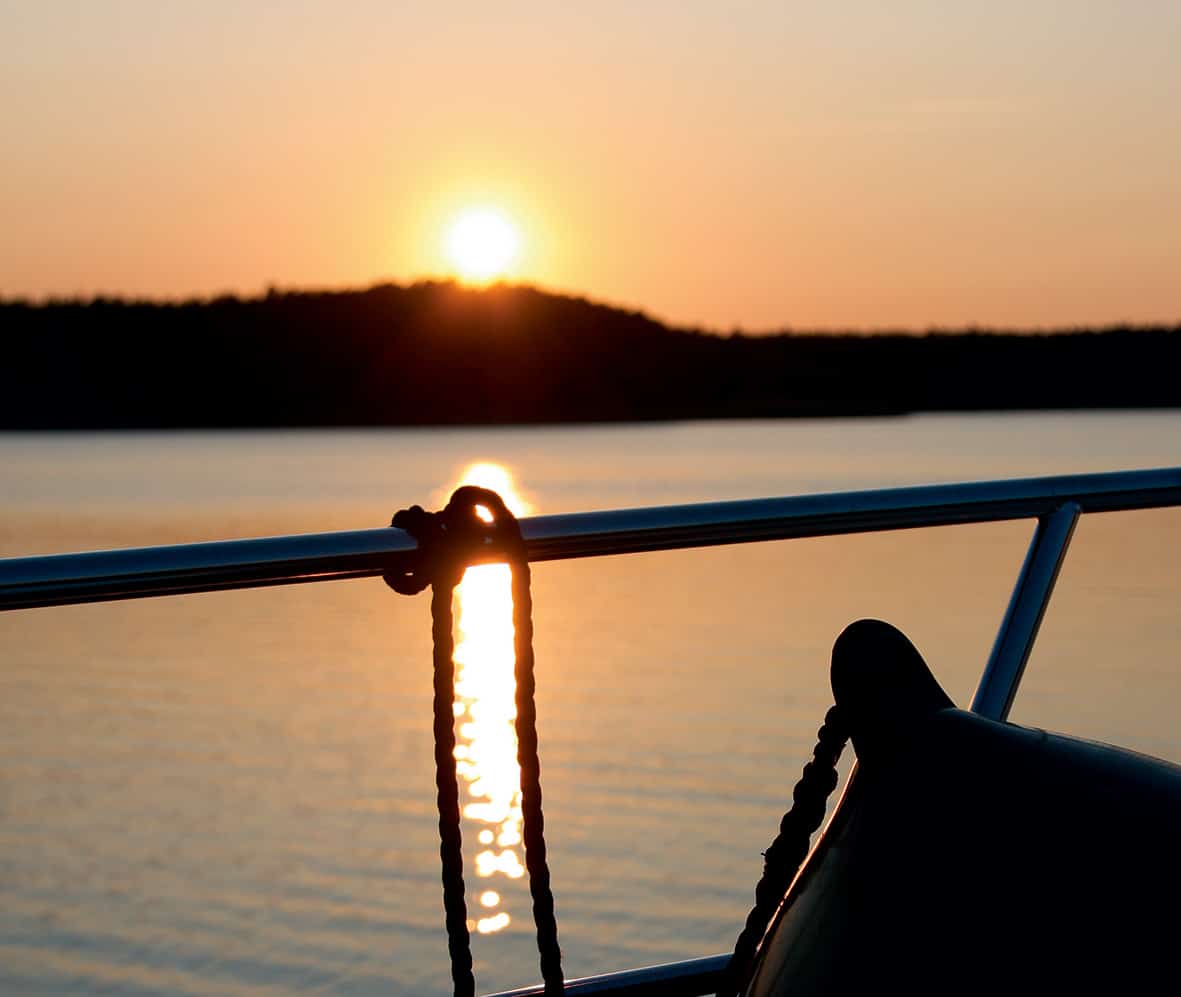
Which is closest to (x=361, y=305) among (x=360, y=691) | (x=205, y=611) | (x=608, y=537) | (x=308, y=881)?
(x=205, y=611)

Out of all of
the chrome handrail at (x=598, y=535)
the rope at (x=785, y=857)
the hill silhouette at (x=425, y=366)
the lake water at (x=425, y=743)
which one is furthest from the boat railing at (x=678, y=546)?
the hill silhouette at (x=425, y=366)

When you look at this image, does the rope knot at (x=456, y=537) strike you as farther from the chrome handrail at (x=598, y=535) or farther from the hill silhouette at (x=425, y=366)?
the hill silhouette at (x=425, y=366)

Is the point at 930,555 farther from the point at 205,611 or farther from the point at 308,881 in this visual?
the point at 308,881

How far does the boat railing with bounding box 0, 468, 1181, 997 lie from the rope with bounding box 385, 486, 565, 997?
0.02 m

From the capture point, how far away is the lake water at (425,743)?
7184 millimetres

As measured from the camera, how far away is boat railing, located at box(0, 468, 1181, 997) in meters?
1.19

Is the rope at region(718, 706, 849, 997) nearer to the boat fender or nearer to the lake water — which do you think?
the boat fender

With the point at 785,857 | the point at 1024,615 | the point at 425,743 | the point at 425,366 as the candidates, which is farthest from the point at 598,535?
the point at 425,366

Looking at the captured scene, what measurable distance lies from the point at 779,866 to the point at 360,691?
461 inches

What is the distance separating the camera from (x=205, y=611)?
18.5 m

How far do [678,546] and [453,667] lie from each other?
234 millimetres

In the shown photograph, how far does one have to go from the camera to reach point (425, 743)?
10477 mm

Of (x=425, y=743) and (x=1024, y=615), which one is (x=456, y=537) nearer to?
(x=1024, y=615)

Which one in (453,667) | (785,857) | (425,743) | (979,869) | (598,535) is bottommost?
(979,869)
